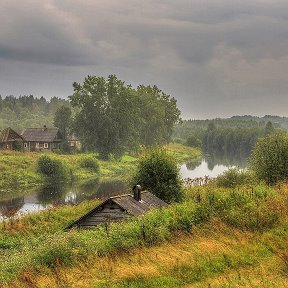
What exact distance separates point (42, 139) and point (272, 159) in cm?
7878

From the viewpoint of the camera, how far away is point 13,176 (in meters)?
67.9

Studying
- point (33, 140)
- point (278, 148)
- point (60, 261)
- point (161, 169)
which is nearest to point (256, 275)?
point (60, 261)

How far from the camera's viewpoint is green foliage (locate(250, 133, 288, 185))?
3638 cm

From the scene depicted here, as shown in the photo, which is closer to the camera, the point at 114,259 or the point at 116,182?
the point at 114,259

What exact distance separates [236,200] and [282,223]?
8.41 ft

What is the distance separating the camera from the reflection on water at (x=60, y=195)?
49.8 m

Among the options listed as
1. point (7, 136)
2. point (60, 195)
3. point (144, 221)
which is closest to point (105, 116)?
point (7, 136)

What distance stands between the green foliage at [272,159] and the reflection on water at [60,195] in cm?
1580

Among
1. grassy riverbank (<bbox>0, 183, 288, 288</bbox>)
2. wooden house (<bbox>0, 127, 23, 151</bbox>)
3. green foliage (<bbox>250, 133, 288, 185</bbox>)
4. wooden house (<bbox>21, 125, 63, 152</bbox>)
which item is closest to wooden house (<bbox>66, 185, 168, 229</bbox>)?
grassy riverbank (<bbox>0, 183, 288, 288</bbox>)

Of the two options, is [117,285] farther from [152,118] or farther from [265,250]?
[152,118]

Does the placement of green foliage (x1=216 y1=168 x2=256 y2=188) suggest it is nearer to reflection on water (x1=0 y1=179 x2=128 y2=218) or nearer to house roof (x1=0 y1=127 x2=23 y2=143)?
reflection on water (x1=0 y1=179 x2=128 y2=218)

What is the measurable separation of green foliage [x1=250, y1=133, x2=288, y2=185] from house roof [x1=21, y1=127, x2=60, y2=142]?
75.3 m

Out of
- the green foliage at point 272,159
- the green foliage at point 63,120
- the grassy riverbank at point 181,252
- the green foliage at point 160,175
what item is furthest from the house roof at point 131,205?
the green foliage at point 63,120

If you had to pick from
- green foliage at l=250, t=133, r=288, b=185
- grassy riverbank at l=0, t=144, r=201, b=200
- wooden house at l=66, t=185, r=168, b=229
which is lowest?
grassy riverbank at l=0, t=144, r=201, b=200
